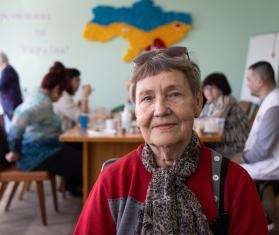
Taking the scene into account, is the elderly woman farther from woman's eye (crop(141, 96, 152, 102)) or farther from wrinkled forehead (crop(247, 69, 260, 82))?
wrinkled forehead (crop(247, 69, 260, 82))

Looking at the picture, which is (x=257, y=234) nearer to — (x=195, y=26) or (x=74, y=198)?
(x=74, y=198)

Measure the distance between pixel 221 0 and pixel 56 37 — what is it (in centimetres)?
214

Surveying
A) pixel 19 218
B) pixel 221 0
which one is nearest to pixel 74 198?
pixel 19 218

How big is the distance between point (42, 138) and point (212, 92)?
4.87 ft

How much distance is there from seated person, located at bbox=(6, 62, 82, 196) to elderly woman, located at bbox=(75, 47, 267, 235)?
1884 mm

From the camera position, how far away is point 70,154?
3.06 metres

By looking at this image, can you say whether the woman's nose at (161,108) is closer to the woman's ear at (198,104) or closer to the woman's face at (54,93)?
the woman's ear at (198,104)

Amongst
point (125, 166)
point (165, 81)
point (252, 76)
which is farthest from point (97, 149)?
point (165, 81)

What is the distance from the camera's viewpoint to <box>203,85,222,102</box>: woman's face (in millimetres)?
3365

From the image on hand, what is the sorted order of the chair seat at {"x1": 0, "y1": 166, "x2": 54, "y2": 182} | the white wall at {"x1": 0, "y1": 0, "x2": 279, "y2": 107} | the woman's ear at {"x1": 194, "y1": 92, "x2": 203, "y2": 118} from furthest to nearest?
the white wall at {"x1": 0, "y1": 0, "x2": 279, "y2": 107}, the chair seat at {"x1": 0, "y1": 166, "x2": 54, "y2": 182}, the woman's ear at {"x1": 194, "y1": 92, "x2": 203, "y2": 118}

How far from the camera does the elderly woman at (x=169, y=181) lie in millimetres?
1049

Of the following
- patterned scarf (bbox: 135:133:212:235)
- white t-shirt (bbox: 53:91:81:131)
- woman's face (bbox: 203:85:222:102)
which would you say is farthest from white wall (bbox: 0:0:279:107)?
patterned scarf (bbox: 135:133:212:235)

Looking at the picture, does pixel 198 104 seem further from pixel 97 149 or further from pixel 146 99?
pixel 97 149

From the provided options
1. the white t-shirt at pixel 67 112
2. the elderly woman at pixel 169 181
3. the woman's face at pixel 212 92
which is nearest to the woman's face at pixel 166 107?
the elderly woman at pixel 169 181
